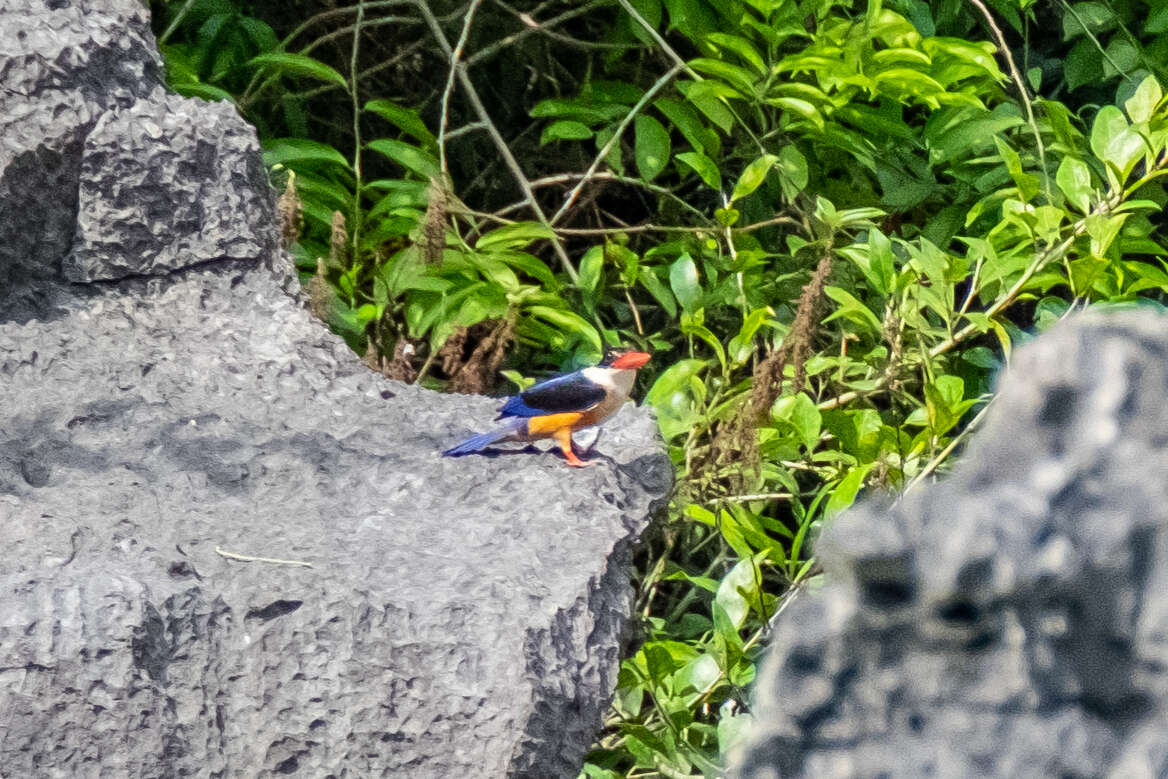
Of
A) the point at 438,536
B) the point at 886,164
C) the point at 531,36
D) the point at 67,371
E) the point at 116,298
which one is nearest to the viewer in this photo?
the point at 438,536

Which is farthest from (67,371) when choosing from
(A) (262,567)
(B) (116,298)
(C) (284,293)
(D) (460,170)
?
(D) (460,170)

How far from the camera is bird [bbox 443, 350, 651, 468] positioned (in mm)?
2244

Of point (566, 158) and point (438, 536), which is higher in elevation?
point (438, 536)

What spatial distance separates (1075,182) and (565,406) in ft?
4.07

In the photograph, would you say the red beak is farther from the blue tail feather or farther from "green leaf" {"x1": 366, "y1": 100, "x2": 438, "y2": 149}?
"green leaf" {"x1": 366, "y1": 100, "x2": 438, "y2": 149}

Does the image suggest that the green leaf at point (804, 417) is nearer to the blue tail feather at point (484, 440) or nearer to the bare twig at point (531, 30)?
the blue tail feather at point (484, 440)

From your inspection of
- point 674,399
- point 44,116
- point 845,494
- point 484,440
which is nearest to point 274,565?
point 484,440

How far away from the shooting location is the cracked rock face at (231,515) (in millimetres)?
1733

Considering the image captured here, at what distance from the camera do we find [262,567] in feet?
6.12

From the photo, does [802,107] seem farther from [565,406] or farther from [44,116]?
[44,116]

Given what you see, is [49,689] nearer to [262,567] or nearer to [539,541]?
[262,567]

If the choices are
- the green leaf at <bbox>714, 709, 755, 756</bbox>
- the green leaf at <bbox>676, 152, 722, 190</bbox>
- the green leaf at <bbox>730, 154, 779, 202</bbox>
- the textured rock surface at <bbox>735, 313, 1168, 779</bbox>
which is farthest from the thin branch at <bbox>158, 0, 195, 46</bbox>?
the textured rock surface at <bbox>735, 313, 1168, 779</bbox>

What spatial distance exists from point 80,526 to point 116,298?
581mm

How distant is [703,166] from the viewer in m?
3.21
